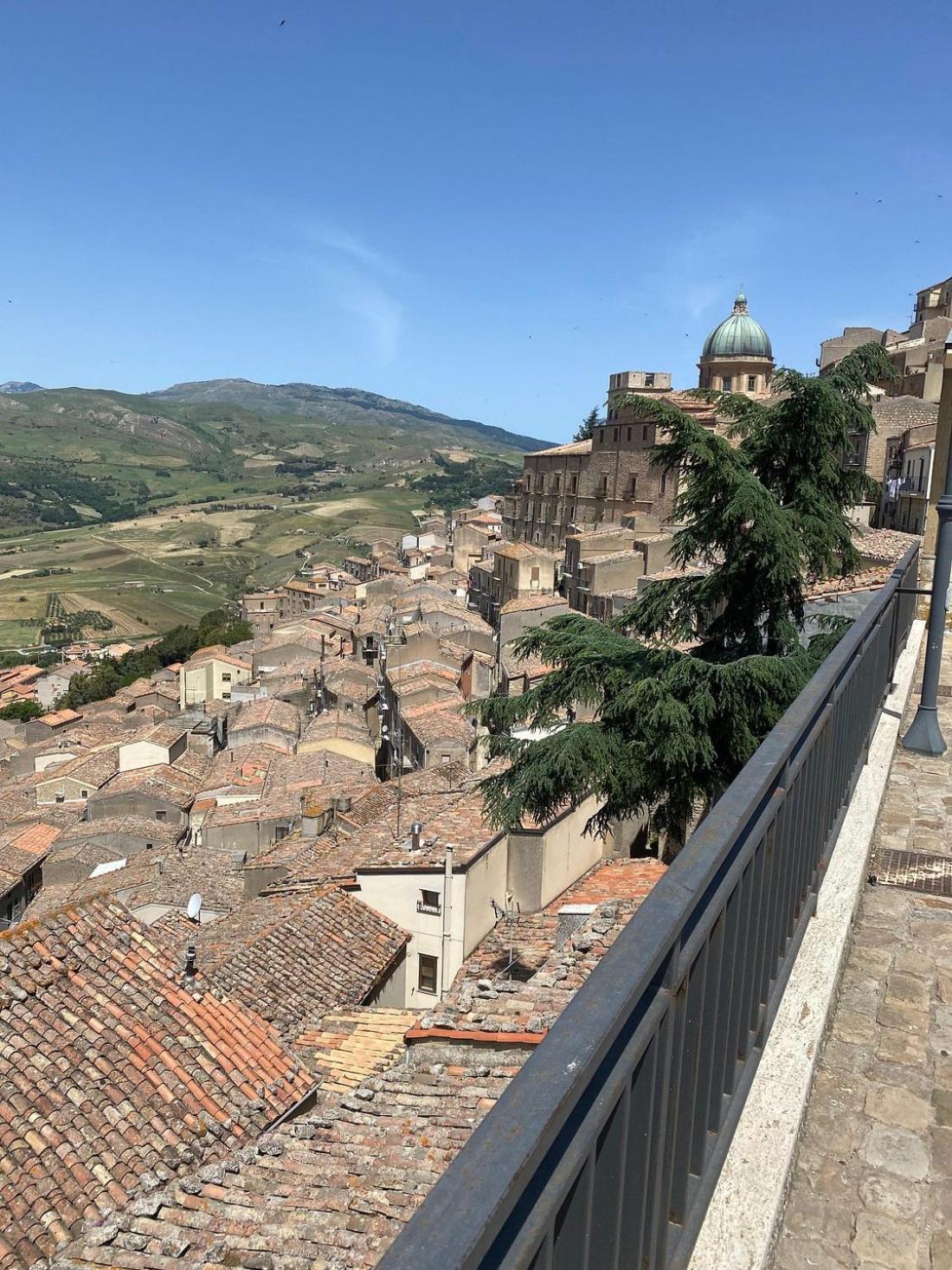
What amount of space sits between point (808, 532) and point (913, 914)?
7728mm

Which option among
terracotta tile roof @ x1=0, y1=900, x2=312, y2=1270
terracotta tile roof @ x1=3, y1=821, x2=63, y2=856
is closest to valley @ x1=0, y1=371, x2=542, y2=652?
terracotta tile roof @ x1=3, y1=821, x2=63, y2=856

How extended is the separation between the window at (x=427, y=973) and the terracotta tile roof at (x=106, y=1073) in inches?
223

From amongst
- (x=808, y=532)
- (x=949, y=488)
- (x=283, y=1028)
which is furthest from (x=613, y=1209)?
(x=283, y=1028)

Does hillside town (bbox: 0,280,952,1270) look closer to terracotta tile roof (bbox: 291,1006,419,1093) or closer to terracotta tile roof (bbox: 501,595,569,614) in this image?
terracotta tile roof (bbox: 291,1006,419,1093)

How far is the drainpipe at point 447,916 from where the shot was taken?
14680 mm

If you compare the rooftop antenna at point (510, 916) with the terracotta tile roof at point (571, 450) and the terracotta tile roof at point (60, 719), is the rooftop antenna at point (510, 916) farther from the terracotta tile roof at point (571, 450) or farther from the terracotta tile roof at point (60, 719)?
the terracotta tile roof at point (571, 450)

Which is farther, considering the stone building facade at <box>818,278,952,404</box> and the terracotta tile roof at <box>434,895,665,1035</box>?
the stone building facade at <box>818,278,952,404</box>

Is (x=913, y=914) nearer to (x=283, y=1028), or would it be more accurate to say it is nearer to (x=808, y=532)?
(x=808, y=532)

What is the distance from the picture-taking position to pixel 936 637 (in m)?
6.21

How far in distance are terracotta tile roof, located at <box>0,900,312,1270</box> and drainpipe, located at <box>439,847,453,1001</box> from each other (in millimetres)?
5161

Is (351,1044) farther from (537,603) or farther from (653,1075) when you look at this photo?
(537,603)

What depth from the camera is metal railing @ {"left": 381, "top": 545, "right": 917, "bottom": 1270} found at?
1.18 metres

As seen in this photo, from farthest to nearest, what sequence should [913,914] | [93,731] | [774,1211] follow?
[93,731] < [913,914] < [774,1211]

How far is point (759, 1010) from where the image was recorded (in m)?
2.74
